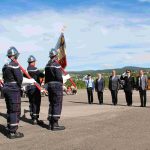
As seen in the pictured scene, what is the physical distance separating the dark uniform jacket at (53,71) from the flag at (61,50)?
2711 mm

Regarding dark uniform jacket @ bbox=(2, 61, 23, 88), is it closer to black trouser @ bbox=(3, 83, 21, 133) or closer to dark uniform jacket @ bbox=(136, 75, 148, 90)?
black trouser @ bbox=(3, 83, 21, 133)

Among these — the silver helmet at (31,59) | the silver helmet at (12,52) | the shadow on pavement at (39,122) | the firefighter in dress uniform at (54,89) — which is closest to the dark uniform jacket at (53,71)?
the firefighter in dress uniform at (54,89)

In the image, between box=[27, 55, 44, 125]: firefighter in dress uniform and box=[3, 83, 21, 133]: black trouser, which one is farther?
box=[27, 55, 44, 125]: firefighter in dress uniform

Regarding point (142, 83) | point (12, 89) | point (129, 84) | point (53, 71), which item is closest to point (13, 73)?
point (12, 89)

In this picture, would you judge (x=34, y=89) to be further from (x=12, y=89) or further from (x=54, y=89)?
(x=12, y=89)

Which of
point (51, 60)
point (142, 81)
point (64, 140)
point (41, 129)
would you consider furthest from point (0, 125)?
point (142, 81)

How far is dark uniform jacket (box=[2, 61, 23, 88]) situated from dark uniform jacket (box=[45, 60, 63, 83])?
55.4 inches

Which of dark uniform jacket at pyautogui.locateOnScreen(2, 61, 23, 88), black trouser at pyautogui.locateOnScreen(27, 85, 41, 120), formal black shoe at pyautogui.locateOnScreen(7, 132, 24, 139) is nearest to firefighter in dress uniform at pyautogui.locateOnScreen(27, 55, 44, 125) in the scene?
black trouser at pyautogui.locateOnScreen(27, 85, 41, 120)

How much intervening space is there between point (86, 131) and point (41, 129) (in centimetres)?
128

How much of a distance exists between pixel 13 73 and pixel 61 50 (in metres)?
4.62

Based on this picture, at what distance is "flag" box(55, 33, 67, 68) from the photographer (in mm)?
16031

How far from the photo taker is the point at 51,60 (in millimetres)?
13242

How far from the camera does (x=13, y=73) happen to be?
38.8 ft

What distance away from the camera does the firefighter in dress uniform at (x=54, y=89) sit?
1306 centimetres
